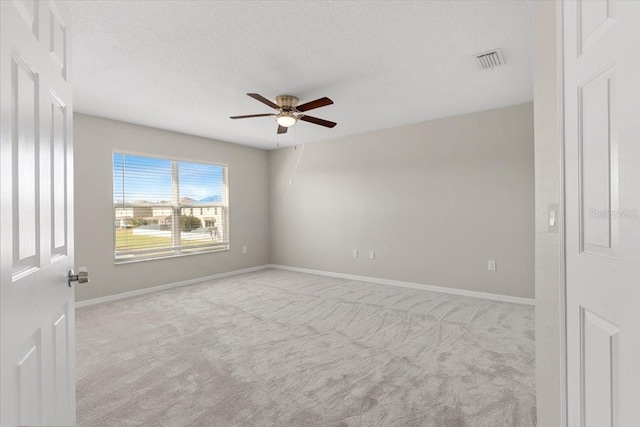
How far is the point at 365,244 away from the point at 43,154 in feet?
15.5

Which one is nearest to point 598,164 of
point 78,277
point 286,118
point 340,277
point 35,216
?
point 35,216

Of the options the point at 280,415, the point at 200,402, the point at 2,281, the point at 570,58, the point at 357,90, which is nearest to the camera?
the point at 2,281

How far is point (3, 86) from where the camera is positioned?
737mm

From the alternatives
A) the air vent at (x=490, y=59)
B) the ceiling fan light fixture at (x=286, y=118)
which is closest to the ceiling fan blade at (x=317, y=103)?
the ceiling fan light fixture at (x=286, y=118)

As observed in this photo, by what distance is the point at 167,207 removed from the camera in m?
5.15

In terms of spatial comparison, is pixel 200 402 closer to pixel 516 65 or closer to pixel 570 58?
pixel 570 58

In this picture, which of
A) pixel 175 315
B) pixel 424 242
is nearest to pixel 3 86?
pixel 175 315

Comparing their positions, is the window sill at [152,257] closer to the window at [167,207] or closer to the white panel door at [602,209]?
the window at [167,207]

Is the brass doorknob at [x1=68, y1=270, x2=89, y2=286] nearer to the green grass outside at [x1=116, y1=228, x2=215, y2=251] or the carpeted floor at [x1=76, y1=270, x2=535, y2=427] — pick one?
the carpeted floor at [x1=76, y1=270, x2=535, y2=427]

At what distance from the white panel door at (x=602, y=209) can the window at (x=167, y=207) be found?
5.05 metres

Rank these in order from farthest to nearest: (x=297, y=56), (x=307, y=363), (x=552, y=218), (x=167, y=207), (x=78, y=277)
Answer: (x=167, y=207) < (x=297, y=56) < (x=307, y=363) < (x=552, y=218) < (x=78, y=277)

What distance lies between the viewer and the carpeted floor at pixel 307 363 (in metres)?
1.90

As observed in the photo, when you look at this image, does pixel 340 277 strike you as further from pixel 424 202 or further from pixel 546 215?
pixel 546 215

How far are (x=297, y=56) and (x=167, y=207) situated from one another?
139 inches
